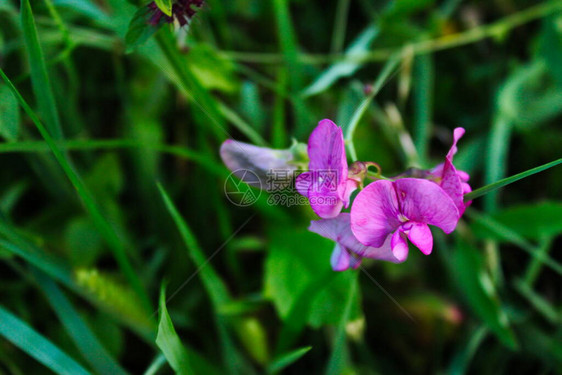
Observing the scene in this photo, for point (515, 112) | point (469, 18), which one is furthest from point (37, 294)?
point (469, 18)

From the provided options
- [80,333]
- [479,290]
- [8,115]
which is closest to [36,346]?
[80,333]

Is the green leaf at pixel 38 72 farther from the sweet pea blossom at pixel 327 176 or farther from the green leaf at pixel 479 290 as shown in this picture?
the green leaf at pixel 479 290

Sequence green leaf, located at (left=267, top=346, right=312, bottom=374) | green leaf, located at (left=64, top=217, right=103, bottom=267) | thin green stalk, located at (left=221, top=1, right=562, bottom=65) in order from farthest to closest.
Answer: thin green stalk, located at (left=221, top=1, right=562, bottom=65)
green leaf, located at (left=64, top=217, right=103, bottom=267)
green leaf, located at (left=267, top=346, right=312, bottom=374)

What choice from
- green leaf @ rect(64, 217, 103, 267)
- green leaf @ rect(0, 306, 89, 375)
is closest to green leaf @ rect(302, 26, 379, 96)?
green leaf @ rect(64, 217, 103, 267)

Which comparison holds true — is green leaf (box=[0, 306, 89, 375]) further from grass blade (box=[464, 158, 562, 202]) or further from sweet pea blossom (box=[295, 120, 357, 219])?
grass blade (box=[464, 158, 562, 202])

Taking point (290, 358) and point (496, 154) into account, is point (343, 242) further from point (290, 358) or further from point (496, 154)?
point (496, 154)
